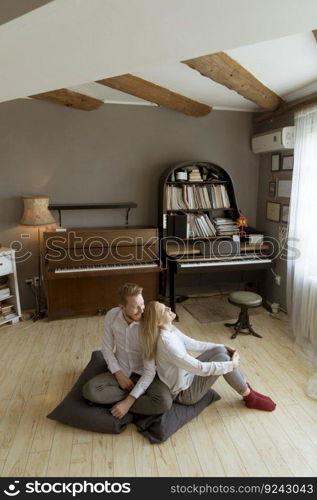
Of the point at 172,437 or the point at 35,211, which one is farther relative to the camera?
the point at 35,211

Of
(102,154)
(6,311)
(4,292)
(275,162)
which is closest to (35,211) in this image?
(4,292)

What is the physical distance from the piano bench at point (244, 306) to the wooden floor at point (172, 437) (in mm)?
357

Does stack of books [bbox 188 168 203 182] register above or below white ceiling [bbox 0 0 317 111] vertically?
below

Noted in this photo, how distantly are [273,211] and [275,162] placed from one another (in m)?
0.57

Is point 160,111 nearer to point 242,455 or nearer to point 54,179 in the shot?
point 54,179

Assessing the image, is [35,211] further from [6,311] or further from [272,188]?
[272,188]

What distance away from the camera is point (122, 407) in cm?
199

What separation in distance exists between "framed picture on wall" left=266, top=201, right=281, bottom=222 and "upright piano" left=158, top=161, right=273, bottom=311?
24 centimetres

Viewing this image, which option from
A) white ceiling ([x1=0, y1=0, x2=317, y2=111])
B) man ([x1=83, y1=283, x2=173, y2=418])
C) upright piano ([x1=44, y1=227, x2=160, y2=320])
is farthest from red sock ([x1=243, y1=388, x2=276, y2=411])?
white ceiling ([x1=0, y1=0, x2=317, y2=111])

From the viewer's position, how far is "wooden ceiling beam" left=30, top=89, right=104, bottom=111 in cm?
323

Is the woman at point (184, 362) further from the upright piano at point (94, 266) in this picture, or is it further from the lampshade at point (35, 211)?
the lampshade at point (35, 211)

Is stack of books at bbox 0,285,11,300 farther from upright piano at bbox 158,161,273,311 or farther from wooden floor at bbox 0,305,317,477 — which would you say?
upright piano at bbox 158,161,273,311

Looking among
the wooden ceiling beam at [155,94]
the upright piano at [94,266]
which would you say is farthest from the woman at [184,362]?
the wooden ceiling beam at [155,94]

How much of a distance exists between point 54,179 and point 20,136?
556mm
